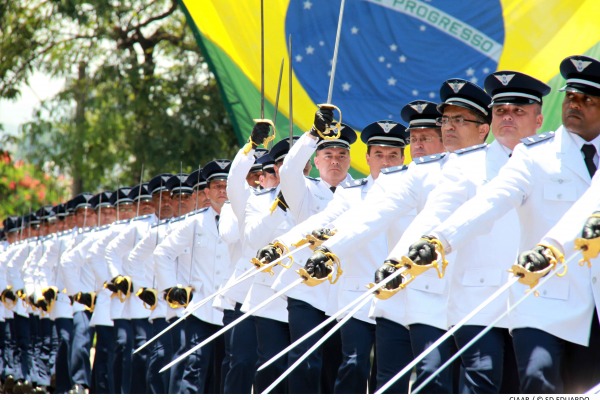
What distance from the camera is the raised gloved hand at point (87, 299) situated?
1330 cm

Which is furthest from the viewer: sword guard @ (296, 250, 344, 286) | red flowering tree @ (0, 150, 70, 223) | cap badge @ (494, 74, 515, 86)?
red flowering tree @ (0, 150, 70, 223)

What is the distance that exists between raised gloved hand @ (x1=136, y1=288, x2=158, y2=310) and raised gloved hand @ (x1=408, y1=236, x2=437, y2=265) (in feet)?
19.8

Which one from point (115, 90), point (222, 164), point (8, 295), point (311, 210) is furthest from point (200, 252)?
point (115, 90)

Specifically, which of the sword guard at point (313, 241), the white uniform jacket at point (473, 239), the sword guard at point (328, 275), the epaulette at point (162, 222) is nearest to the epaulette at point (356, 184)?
the sword guard at point (313, 241)

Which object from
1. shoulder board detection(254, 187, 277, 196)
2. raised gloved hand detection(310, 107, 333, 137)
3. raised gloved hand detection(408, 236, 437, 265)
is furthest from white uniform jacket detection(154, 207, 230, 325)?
raised gloved hand detection(408, 236, 437, 265)

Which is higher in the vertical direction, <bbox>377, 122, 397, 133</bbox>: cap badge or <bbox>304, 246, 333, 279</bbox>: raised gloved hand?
<bbox>377, 122, 397, 133</bbox>: cap badge

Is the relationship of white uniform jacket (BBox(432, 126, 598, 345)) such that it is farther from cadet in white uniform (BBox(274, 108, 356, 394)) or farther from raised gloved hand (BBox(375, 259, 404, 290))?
cadet in white uniform (BBox(274, 108, 356, 394))

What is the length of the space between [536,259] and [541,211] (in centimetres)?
80

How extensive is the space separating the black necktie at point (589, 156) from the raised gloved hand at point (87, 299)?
28.5ft

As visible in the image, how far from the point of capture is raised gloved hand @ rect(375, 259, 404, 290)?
5.36 meters

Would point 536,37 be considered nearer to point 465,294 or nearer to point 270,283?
point 270,283

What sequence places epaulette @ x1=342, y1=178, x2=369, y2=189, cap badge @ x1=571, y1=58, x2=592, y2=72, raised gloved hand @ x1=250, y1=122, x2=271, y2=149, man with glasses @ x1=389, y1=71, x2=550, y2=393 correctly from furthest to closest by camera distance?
raised gloved hand @ x1=250, y1=122, x2=271, y2=149 → epaulette @ x1=342, y1=178, x2=369, y2=189 → man with glasses @ x1=389, y1=71, x2=550, y2=393 → cap badge @ x1=571, y1=58, x2=592, y2=72

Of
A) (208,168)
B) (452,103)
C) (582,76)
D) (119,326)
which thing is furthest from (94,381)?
(582,76)

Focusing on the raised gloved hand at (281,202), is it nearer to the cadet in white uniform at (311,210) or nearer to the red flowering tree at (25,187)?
the cadet in white uniform at (311,210)
